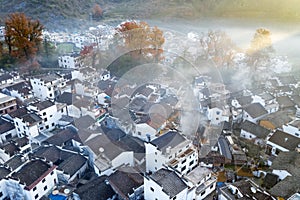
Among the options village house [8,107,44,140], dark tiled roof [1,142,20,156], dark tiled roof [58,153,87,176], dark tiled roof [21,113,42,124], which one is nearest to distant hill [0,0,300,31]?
village house [8,107,44,140]

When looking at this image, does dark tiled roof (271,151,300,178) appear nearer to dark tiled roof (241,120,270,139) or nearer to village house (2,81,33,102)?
dark tiled roof (241,120,270,139)

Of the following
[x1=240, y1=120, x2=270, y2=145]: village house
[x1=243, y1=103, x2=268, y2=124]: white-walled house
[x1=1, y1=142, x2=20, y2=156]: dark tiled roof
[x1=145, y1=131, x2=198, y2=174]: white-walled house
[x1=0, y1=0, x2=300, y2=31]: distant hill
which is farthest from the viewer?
[x1=0, y1=0, x2=300, y2=31]: distant hill

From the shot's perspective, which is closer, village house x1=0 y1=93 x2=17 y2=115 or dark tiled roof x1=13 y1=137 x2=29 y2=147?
dark tiled roof x1=13 y1=137 x2=29 y2=147

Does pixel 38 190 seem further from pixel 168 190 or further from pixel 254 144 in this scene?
pixel 254 144

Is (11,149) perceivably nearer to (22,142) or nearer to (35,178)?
(22,142)

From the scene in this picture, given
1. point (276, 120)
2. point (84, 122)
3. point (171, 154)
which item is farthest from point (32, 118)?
point (276, 120)

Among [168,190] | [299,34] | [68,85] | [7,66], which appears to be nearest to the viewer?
[168,190]

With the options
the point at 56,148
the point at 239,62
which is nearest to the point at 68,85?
the point at 56,148
